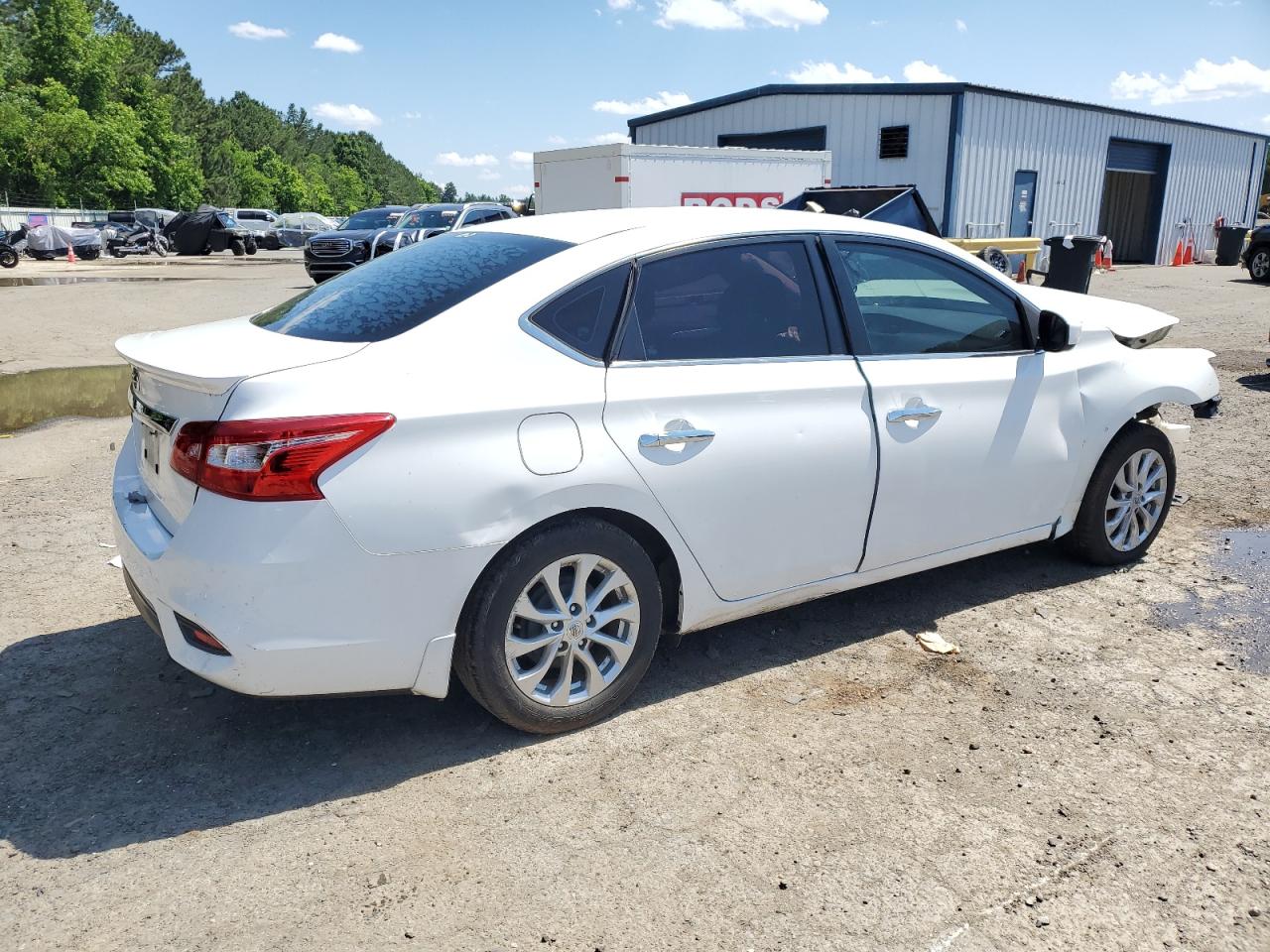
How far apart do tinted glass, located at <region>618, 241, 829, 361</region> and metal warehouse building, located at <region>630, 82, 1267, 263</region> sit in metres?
22.2

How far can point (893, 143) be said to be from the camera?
24531 millimetres

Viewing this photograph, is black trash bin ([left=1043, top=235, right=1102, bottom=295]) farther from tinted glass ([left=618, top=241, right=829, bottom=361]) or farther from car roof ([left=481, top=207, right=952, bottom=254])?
tinted glass ([left=618, top=241, right=829, bottom=361])

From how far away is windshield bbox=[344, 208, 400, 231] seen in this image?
78.8 feet

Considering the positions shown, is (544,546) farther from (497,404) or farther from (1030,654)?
(1030,654)

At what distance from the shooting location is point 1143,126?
30.8 metres

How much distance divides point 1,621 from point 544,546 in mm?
2621

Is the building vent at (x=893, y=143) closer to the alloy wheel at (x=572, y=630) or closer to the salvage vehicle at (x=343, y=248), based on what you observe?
the salvage vehicle at (x=343, y=248)

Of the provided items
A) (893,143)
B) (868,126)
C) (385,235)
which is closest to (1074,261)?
(893,143)

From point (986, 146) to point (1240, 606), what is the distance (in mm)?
22729

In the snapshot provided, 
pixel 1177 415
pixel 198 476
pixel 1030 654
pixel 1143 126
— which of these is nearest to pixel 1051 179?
pixel 1143 126

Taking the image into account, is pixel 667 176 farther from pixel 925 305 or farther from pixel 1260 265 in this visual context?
pixel 1260 265

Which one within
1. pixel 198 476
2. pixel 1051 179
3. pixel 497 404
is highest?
pixel 1051 179

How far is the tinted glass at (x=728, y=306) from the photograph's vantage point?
3.39 meters

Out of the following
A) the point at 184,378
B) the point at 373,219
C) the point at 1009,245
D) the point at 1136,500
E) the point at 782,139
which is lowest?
the point at 1136,500
